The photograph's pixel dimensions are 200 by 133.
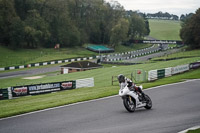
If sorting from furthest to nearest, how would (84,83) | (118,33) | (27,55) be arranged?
1. (118,33)
2. (27,55)
3. (84,83)

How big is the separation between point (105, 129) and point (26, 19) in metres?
81.6

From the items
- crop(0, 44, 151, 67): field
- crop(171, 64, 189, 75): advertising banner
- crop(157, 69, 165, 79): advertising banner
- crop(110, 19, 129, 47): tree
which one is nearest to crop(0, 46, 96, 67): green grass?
crop(0, 44, 151, 67): field

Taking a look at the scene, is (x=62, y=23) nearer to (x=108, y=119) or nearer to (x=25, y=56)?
(x=25, y=56)

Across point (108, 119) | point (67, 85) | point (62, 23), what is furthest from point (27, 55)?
point (108, 119)

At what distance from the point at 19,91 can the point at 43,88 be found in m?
2.44

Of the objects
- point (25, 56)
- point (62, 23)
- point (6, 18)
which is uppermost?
point (6, 18)

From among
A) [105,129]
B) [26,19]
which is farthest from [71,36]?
[105,129]

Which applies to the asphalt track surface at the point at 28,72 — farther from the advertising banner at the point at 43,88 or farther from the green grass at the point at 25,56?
the advertising banner at the point at 43,88

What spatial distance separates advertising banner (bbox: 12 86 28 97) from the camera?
2700 cm

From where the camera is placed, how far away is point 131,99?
14.0 meters

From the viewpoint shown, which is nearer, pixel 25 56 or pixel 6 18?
pixel 25 56

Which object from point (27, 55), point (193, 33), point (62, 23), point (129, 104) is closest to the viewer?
point (129, 104)

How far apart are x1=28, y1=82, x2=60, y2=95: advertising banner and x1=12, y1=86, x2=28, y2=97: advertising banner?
44 centimetres

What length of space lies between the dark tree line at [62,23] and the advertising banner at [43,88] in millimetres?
54029
